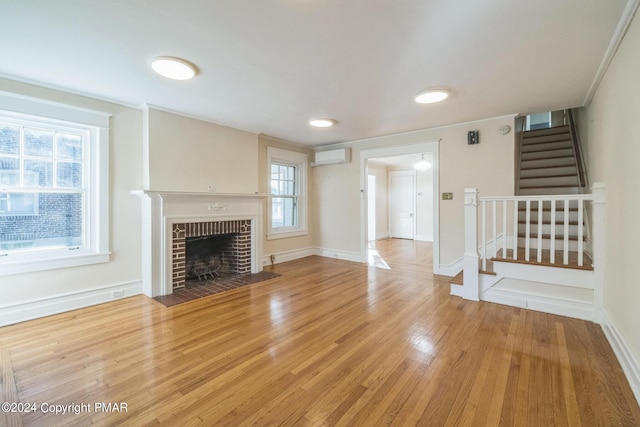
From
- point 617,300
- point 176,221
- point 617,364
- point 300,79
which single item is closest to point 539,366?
point 617,364

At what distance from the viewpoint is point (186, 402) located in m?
1.63

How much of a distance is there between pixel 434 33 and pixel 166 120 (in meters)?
3.35

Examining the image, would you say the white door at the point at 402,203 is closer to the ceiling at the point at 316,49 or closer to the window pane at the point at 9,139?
the ceiling at the point at 316,49

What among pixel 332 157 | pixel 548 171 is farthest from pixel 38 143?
pixel 548 171

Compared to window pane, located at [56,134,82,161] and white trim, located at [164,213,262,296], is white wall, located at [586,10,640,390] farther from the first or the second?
window pane, located at [56,134,82,161]

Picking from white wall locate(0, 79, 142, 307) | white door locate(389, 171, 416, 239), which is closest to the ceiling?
white wall locate(0, 79, 142, 307)

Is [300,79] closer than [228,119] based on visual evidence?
Yes

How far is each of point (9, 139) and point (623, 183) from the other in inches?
220

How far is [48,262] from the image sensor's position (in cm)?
291

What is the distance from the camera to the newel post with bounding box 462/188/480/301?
3.32 m

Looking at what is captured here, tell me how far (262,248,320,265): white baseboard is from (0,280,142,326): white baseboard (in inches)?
84.2

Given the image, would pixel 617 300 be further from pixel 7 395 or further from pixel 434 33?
pixel 7 395

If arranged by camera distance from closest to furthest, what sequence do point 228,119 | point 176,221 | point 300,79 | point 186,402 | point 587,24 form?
point 186,402
point 587,24
point 300,79
point 176,221
point 228,119

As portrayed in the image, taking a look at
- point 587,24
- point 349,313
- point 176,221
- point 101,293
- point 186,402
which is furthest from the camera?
point 176,221
